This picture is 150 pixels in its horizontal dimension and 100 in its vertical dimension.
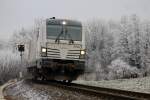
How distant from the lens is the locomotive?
17.1m

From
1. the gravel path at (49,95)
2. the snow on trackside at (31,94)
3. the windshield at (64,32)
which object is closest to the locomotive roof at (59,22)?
the windshield at (64,32)

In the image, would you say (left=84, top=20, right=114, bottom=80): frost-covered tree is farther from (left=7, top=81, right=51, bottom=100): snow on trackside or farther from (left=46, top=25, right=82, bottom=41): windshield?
(left=7, top=81, right=51, bottom=100): snow on trackside

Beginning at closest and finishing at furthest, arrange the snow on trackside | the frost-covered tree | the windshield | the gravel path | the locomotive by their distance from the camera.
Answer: the gravel path → the snow on trackside → the locomotive → the windshield → the frost-covered tree

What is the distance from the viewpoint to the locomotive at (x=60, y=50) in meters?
17.1

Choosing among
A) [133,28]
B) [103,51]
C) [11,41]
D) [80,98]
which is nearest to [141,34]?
[133,28]

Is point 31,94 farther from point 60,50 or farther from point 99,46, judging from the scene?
point 99,46

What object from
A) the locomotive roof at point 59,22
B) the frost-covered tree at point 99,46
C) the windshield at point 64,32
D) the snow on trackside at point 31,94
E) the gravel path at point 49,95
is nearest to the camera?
the gravel path at point 49,95

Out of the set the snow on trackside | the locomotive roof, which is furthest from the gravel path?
the locomotive roof

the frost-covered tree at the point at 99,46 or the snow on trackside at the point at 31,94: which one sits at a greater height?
the frost-covered tree at the point at 99,46

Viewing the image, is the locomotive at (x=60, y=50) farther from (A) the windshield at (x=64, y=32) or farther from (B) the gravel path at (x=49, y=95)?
(B) the gravel path at (x=49, y=95)

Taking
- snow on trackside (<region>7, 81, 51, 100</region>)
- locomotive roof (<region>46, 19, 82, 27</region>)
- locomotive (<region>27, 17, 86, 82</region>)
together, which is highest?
locomotive roof (<region>46, 19, 82, 27</region>)

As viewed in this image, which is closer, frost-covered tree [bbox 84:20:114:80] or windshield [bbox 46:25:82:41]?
windshield [bbox 46:25:82:41]

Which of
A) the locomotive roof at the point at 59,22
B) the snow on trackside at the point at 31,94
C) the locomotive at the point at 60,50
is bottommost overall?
the snow on trackside at the point at 31,94

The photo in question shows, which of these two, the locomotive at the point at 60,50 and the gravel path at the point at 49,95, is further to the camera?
the locomotive at the point at 60,50
